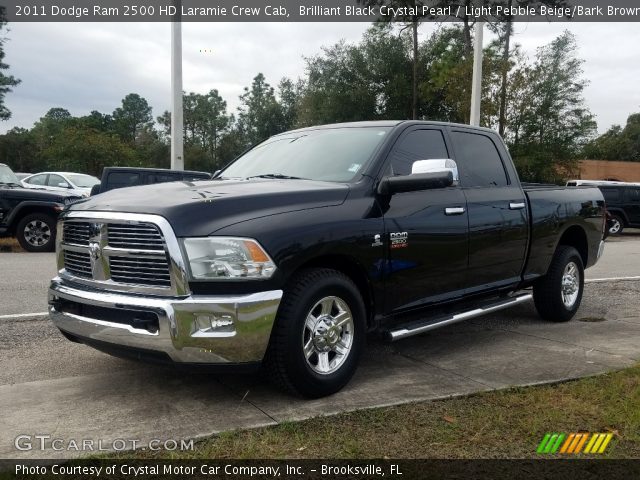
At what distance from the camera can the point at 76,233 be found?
13.2 ft

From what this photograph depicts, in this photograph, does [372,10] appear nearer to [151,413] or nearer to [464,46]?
[464,46]

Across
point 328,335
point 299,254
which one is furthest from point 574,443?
point 299,254

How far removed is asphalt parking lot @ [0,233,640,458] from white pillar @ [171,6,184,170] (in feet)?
31.3

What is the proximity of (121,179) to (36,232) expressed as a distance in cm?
229

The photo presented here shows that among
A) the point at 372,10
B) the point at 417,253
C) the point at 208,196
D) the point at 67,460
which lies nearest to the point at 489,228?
the point at 417,253

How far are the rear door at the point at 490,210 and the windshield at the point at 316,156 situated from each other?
1048 mm

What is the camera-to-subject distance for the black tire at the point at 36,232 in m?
12.2

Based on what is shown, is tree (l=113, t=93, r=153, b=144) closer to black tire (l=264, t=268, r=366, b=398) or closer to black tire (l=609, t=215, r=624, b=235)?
black tire (l=609, t=215, r=624, b=235)

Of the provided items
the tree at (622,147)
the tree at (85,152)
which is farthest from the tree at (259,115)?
the tree at (622,147)

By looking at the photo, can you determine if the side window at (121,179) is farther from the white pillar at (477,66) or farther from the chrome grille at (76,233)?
the white pillar at (477,66)

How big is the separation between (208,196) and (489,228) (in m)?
2.64

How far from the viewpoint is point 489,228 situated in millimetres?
5316

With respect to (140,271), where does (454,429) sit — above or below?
below

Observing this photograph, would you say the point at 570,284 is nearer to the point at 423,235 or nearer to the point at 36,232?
the point at 423,235
